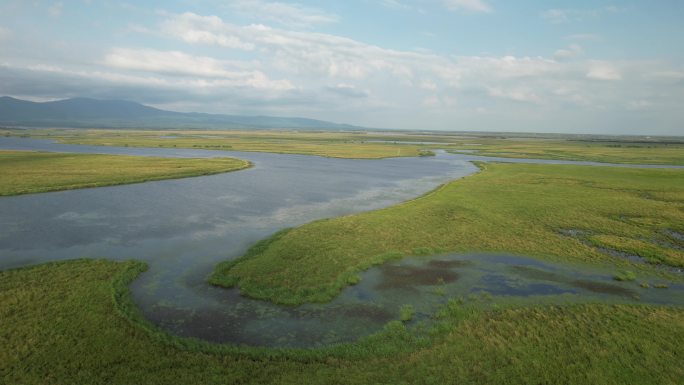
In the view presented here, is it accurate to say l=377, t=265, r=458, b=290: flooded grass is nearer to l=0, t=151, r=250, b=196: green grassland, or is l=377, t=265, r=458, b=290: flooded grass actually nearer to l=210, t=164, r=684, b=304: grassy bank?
l=210, t=164, r=684, b=304: grassy bank

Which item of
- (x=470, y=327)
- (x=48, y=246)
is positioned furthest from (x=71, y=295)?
(x=470, y=327)

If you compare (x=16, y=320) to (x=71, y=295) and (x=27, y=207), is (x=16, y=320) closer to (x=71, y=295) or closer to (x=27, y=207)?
(x=71, y=295)

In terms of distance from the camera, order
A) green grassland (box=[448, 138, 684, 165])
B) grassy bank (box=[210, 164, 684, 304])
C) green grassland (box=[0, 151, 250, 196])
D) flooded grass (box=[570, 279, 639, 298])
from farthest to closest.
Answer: green grassland (box=[448, 138, 684, 165]) < green grassland (box=[0, 151, 250, 196]) < grassy bank (box=[210, 164, 684, 304]) < flooded grass (box=[570, 279, 639, 298])

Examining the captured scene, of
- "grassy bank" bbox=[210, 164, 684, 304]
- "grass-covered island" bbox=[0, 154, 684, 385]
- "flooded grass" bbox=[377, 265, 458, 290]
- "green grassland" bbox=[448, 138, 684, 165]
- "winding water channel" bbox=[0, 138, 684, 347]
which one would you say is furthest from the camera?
"green grassland" bbox=[448, 138, 684, 165]

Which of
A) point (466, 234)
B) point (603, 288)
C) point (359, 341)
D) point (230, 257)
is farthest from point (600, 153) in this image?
point (359, 341)

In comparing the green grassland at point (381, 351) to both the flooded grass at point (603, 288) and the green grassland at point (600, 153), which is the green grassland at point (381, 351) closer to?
the flooded grass at point (603, 288)

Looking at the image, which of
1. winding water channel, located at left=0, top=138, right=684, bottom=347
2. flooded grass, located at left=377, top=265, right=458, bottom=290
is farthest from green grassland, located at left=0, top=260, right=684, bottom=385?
flooded grass, located at left=377, top=265, right=458, bottom=290
